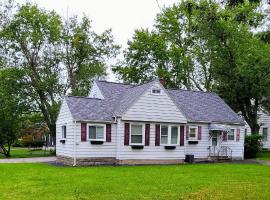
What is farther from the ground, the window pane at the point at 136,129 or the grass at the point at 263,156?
the window pane at the point at 136,129

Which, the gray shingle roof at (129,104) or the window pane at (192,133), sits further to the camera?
the window pane at (192,133)

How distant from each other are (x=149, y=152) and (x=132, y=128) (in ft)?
6.76

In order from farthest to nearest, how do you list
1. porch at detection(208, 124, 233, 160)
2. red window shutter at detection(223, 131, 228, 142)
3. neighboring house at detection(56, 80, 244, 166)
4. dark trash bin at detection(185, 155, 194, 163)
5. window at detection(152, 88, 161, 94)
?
1. red window shutter at detection(223, 131, 228, 142)
2. porch at detection(208, 124, 233, 160)
3. dark trash bin at detection(185, 155, 194, 163)
4. window at detection(152, 88, 161, 94)
5. neighboring house at detection(56, 80, 244, 166)

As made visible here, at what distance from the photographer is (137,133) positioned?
977 inches

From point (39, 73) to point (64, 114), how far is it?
13.8m

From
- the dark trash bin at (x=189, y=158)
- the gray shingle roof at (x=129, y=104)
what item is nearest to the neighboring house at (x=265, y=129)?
the gray shingle roof at (x=129, y=104)

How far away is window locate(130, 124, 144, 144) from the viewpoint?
80.9 ft

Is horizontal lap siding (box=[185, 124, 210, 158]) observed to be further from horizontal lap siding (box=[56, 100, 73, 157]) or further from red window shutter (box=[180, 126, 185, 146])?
horizontal lap siding (box=[56, 100, 73, 157])

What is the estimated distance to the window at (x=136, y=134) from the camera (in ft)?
80.9

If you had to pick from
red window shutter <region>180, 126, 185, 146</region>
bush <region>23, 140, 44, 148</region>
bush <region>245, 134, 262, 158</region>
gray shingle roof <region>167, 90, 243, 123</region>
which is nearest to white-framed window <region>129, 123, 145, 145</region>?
red window shutter <region>180, 126, 185, 146</region>

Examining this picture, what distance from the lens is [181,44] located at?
44812 mm

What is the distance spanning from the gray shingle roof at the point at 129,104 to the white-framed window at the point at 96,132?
471mm

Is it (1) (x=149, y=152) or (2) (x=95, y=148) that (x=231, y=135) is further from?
(2) (x=95, y=148)

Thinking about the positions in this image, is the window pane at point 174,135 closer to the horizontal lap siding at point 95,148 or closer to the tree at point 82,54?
the horizontal lap siding at point 95,148
